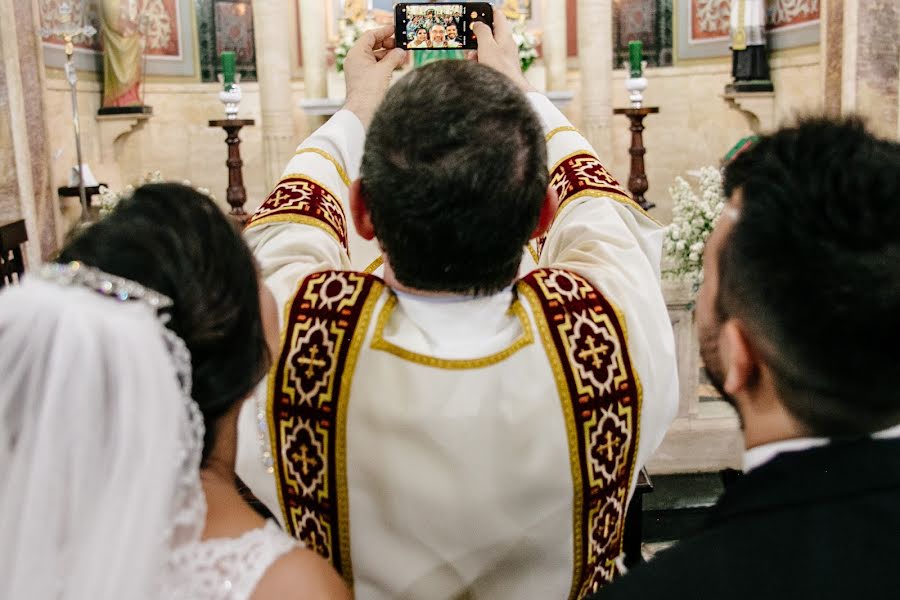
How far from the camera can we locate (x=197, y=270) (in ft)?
3.84

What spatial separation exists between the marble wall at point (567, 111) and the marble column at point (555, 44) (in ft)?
0.56

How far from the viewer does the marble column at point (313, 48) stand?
389 inches

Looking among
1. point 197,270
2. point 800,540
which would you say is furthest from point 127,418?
point 800,540

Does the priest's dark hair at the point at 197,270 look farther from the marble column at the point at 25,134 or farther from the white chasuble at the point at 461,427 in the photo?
the marble column at the point at 25,134

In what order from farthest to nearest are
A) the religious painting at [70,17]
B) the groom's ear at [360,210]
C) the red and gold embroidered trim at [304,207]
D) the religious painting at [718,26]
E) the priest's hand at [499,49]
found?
the religious painting at [718,26] → the religious painting at [70,17] → the priest's hand at [499,49] → the red and gold embroidered trim at [304,207] → the groom's ear at [360,210]

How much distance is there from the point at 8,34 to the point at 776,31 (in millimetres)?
6652

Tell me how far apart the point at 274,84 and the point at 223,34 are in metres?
1.40

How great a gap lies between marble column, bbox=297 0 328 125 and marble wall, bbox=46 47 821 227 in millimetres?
206

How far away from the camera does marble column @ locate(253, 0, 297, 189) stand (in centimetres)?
952

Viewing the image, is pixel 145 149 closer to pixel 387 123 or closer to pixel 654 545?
pixel 654 545

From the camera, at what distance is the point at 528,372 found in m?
1.54

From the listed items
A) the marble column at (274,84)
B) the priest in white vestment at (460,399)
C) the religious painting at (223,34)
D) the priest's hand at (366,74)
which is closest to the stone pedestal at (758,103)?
the marble column at (274,84)

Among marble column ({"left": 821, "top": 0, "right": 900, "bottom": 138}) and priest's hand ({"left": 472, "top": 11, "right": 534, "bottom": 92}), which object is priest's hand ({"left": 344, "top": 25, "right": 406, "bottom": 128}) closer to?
priest's hand ({"left": 472, "top": 11, "right": 534, "bottom": 92})

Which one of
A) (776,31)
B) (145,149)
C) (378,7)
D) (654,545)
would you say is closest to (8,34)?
(145,149)
